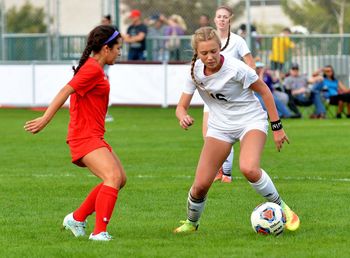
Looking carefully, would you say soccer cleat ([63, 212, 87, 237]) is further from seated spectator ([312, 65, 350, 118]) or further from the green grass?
seated spectator ([312, 65, 350, 118])

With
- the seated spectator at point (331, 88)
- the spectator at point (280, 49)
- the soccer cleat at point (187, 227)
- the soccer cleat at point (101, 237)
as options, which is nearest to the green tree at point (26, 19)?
the spectator at point (280, 49)

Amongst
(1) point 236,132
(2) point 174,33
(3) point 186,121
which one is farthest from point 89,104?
(2) point 174,33

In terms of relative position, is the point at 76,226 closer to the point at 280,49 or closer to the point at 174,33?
the point at 280,49

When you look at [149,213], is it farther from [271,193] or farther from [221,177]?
[221,177]

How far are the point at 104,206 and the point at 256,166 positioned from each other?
133 cm

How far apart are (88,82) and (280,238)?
2.06m

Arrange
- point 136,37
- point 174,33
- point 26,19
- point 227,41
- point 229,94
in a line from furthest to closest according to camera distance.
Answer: point 26,19, point 174,33, point 136,37, point 227,41, point 229,94

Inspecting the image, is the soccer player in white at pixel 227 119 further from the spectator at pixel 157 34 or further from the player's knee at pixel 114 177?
the spectator at pixel 157 34

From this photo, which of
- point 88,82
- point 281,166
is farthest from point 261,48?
point 88,82

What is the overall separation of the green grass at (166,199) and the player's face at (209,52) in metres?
1.47

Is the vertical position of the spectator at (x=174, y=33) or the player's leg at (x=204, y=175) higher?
the player's leg at (x=204, y=175)

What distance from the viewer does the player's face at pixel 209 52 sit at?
9.27 meters

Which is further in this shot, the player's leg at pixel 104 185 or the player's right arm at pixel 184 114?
the player's right arm at pixel 184 114

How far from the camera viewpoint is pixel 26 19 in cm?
3294
